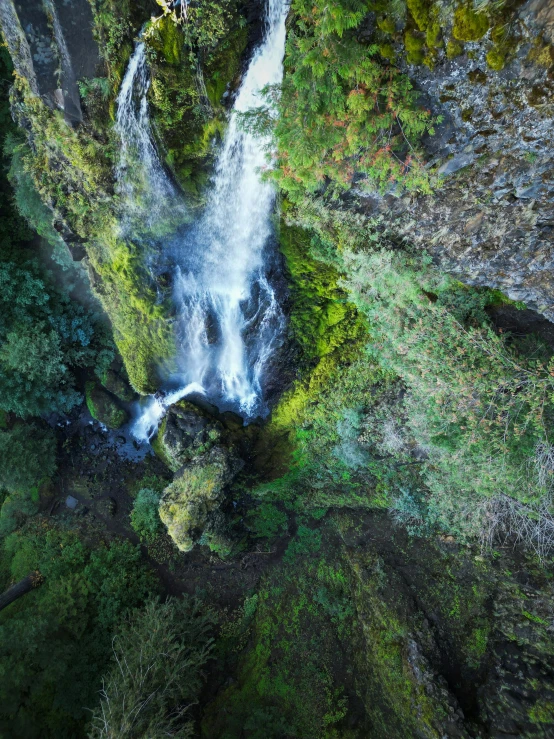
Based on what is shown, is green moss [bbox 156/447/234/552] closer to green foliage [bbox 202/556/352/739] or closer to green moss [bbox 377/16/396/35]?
green foliage [bbox 202/556/352/739]

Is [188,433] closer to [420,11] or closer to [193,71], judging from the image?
[193,71]

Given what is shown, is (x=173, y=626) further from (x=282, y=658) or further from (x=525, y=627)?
(x=525, y=627)

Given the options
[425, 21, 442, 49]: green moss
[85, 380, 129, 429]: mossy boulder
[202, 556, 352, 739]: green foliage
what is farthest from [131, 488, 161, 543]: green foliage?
[425, 21, 442, 49]: green moss

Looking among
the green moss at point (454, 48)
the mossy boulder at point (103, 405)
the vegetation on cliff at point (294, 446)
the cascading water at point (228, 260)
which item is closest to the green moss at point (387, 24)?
the vegetation on cliff at point (294, 446)

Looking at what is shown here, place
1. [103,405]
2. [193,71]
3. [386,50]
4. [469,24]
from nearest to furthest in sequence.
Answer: [469,24] → [386,50] → [193,71] → [103,405]

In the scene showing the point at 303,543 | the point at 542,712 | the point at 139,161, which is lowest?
the point at 303,543

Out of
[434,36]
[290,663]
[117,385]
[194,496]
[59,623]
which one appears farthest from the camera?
[117,385]

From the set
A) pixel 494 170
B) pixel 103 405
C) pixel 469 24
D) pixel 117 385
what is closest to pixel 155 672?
pixel 103 405
